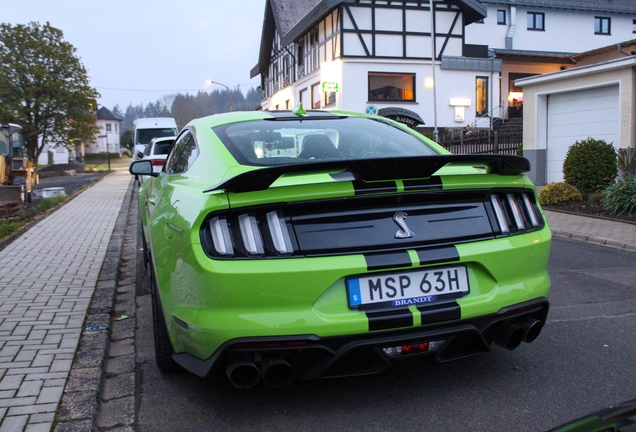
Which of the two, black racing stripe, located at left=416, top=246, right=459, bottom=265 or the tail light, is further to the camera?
black racing stripe, located at left=416, top=246, right=459, bottom=265

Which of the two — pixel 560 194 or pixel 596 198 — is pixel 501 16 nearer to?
pixel 560 194

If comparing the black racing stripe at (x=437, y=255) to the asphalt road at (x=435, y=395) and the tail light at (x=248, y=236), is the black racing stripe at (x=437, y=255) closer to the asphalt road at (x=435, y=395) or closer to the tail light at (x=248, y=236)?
the tail light at (x=248, y=236)

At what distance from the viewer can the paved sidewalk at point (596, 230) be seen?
27.7 ft

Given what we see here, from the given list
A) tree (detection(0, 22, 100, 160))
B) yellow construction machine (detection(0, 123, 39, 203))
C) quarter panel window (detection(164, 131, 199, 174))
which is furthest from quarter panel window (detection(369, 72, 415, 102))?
quarter panel window (detection(164, 131, 199, 174))

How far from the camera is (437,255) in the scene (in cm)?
289

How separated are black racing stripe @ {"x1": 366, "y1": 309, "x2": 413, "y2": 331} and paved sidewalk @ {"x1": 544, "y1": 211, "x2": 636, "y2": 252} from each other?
643cm

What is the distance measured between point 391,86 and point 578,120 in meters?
18.0

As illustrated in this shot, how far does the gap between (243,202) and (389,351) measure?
961mm

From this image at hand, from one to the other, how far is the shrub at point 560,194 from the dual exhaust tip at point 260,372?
10865 mm

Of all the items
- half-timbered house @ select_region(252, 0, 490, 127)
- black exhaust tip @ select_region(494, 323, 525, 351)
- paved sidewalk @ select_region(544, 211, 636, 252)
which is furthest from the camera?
half-timbered house @ select_region(252, 0, 490, 127)

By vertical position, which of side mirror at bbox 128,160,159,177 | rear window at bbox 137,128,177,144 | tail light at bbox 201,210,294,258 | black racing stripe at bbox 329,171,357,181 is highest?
rear window at bbox 137,128,177,144

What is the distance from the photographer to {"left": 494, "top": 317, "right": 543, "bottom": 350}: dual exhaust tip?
308cm

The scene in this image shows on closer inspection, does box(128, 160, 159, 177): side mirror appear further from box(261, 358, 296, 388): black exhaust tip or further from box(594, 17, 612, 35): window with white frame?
box(594, 17, 612, 35): window with white frame

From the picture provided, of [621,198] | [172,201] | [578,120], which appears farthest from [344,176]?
[578,120]
